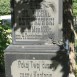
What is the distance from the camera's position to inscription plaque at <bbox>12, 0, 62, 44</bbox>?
733cm

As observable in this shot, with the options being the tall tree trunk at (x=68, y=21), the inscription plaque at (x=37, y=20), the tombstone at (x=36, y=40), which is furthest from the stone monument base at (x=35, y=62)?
the tall tree trunk at (x=68, y=21)

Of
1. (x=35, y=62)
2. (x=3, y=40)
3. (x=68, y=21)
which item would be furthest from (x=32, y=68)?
(x=3, y=40)

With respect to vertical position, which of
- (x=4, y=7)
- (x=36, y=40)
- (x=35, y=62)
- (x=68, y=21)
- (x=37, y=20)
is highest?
(x=37, y=20)

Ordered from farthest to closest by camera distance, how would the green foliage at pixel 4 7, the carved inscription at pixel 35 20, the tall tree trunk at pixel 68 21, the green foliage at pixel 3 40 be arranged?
the green foliage at pixel 4 7, the green foliage at pixel 3 40, the tall tree trunk at pixel 68 21, the carved inscription at pixel 35 20

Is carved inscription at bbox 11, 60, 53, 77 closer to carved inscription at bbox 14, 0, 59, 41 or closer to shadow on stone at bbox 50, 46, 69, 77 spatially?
shadow on stone at bbox 50, 46, 69, 77

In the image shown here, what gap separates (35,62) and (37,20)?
0.89 m

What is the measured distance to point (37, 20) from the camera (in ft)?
24.3

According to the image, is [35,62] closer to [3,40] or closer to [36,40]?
[36,40]

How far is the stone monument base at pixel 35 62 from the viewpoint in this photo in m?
7.16

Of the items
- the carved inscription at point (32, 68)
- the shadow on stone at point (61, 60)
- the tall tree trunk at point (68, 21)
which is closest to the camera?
the shadow on stone at point (61, 60)

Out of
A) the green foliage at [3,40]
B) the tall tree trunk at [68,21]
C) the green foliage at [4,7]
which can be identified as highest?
the tall tree trunk at [68,21]

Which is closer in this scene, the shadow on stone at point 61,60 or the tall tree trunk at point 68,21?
the shadow on stone at point 61,60

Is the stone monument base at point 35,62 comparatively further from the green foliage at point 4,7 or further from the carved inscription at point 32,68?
the green foliage at point 4,7

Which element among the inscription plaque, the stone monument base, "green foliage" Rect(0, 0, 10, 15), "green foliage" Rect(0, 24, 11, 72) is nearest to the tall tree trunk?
the inscription plaque
